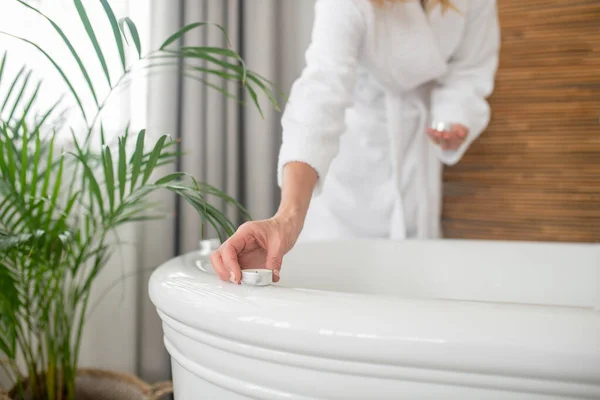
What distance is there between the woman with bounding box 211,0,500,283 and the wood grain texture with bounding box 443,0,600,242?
0.39 meters

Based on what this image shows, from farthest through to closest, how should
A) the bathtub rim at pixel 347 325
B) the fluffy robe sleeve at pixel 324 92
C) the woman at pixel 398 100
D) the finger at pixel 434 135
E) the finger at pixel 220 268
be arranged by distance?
the finger at pixel 434 135
the woman at pixel 398 100
the fluffy robe sleeve at pixel 324 92
the finger at pixel 220 268
the bathtub rim at pixel 347 325

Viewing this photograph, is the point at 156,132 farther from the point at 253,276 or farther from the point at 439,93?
the point at 253,276

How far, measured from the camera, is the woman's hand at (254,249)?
68 cm

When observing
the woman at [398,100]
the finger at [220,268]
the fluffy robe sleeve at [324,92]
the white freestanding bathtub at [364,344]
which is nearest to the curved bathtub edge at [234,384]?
the white freestanding bathtub at [364,344]

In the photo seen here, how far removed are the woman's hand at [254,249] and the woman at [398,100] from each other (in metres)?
0.48

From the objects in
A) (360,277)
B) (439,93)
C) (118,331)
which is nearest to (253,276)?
(360,277)

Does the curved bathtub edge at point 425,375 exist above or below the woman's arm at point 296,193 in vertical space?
below

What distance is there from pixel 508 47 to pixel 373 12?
811mm

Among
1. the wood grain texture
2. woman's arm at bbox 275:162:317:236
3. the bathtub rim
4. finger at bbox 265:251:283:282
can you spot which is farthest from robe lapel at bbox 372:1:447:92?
the bathtub rim

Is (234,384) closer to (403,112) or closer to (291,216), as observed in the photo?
(291,216)

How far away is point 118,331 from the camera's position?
1.77m

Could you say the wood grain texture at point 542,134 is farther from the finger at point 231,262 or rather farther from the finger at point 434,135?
the finger at point 231,262

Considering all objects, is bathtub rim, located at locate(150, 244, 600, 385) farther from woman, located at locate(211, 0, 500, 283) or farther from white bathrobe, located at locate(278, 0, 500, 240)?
white bathrobe, located at locate(278, 0, 500, 240)

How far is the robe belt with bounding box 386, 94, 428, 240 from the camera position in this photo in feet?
4.89
